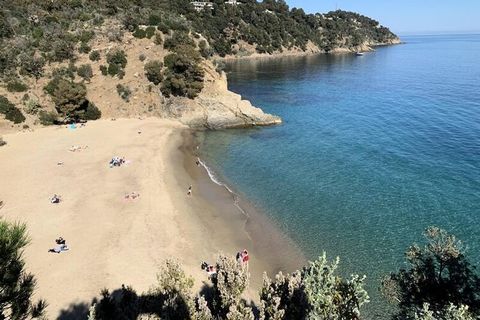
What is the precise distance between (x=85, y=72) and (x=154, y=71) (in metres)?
11.0

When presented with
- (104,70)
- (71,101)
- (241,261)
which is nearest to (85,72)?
(104,70)

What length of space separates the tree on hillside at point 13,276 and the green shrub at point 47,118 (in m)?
48.8

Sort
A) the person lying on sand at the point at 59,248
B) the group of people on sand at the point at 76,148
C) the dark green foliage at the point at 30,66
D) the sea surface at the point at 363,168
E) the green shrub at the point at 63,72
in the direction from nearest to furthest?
the person lying on sand at the point at 59,248
the sea surface at the point at 363,168
the group of people on sand at the point at 76,148
the dark green foliage at the point at 30,66
the green shrub at the point at 63,72

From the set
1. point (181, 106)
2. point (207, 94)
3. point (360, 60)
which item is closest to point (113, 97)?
point (181, 106)

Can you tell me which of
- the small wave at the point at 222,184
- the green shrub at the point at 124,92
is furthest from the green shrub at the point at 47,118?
the small wave at the point at 222,184

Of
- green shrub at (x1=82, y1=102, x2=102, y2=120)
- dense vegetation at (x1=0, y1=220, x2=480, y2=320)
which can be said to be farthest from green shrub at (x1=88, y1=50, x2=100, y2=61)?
dense vegetation at (x1=0, y1=220, x2=480, y2=320)

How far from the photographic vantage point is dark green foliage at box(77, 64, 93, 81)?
6123 centimetres

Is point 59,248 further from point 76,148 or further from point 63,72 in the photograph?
point 63,72

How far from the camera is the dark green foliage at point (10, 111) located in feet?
172

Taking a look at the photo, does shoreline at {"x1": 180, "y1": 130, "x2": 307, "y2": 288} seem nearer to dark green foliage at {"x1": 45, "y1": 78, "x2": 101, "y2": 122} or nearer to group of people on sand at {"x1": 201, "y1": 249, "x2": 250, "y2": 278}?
group of people on sand at {"x1": 201, "y1": 249, "x2": 250, "y2": 278}

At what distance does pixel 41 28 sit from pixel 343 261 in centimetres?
6397

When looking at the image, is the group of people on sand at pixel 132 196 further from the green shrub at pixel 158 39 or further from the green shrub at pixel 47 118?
the green shrub at pixel 158 39

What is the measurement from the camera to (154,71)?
61062mm

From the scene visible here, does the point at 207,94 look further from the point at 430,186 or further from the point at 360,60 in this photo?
the point at 360,60
